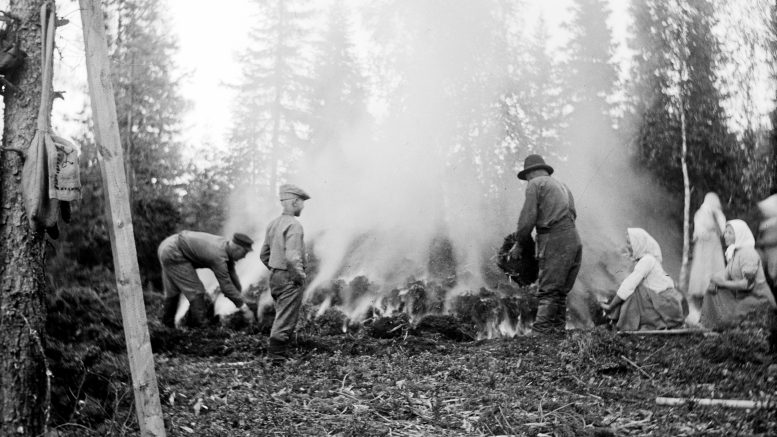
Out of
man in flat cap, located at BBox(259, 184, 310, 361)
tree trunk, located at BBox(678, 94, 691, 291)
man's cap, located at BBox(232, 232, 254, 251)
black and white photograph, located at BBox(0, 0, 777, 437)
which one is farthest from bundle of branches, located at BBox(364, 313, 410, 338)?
tree trunk, located at BBox(678, 94, 691, 291)

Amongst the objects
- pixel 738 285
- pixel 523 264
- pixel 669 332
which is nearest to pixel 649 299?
pixel 669 332

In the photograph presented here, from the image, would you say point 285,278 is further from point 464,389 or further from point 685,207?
point 685,207

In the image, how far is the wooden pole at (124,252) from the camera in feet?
11.2

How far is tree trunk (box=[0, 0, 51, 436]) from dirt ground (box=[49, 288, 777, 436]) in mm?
284

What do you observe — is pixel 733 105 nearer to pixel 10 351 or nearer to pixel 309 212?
pixel 309 212

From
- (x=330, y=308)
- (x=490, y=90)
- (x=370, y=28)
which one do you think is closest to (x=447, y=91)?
(x=490, y=90)

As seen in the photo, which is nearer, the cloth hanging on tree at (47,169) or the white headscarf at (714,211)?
the cloth hanging on tree at (47,169)

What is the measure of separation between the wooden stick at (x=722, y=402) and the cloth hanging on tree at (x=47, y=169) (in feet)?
14.1

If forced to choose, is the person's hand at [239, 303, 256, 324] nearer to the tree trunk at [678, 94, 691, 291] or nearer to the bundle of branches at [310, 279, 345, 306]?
the bundle of branches at [310, 279, 345, 306]

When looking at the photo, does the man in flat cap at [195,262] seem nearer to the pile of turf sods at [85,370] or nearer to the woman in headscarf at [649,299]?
the pile of turf sods at [85,370]

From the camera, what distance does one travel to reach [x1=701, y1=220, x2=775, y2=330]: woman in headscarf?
6.35 meters

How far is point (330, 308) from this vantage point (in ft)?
34.7

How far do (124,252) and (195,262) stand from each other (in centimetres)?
580

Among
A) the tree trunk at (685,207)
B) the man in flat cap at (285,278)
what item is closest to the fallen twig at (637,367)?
the man in flat cap at (285,278)
